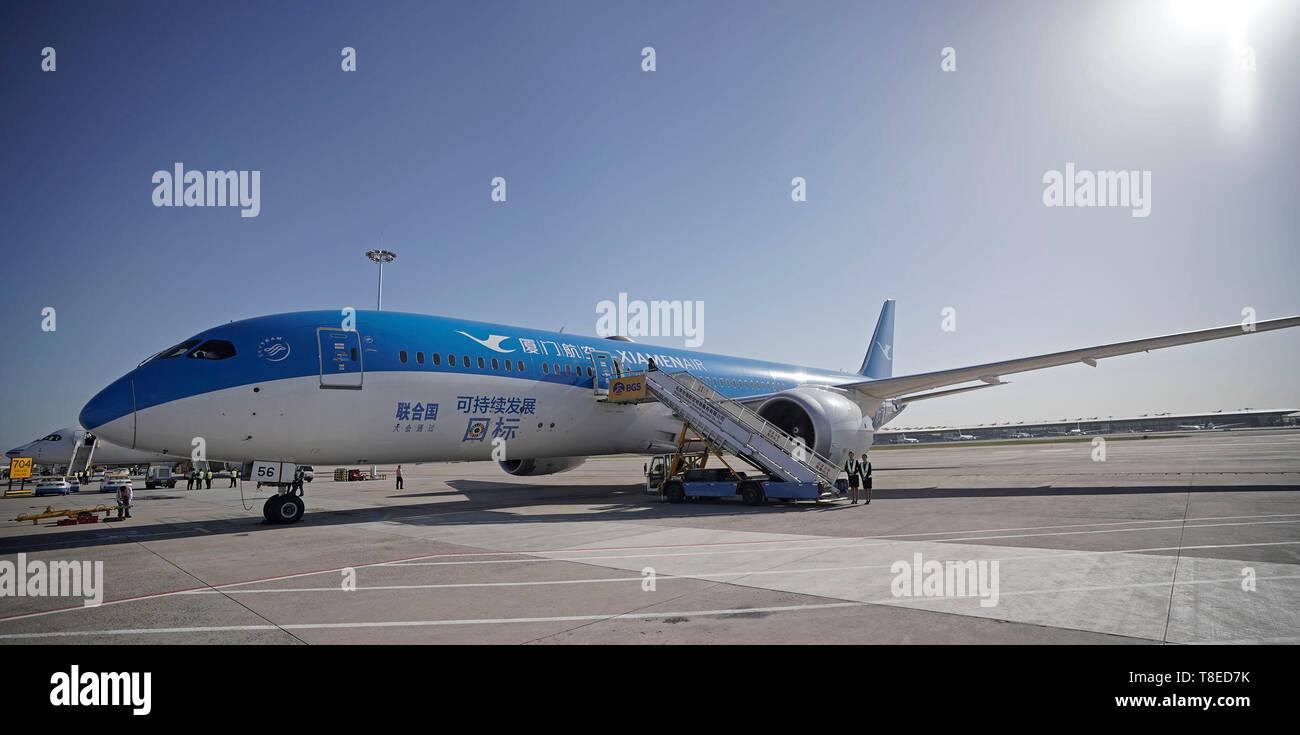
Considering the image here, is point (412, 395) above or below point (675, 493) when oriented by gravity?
above

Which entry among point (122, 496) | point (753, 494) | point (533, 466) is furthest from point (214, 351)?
point (753, 494)

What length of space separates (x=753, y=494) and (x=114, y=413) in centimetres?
1282

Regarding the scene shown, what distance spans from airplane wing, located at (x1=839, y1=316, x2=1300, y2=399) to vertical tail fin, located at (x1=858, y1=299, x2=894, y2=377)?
14.1 metres

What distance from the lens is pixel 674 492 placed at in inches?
664

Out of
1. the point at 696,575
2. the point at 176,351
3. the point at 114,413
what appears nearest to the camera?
the point at 696,575

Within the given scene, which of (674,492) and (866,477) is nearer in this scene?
(866,477)

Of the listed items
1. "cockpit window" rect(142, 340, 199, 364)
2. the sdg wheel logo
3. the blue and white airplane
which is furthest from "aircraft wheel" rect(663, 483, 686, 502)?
"cockpit window" rect(142, 340, 199, 364)

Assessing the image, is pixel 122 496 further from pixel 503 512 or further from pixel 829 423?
pixel 829 423

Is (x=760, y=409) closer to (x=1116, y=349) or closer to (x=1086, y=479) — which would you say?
(x=1116, y=349)

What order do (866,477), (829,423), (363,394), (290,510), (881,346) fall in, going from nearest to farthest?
(363,394) → (290,510) → (866,477) → (829,423) → (881,346)

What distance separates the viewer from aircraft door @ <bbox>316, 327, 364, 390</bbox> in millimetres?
12531
